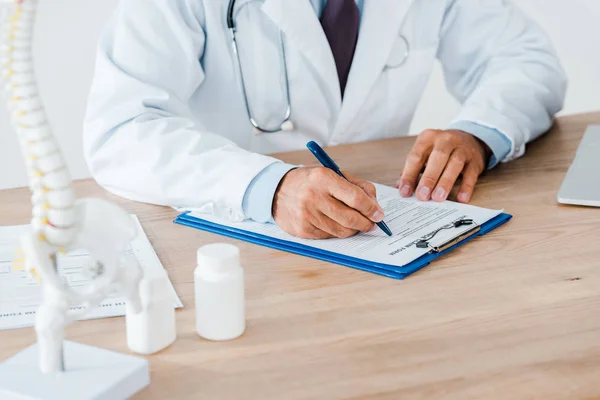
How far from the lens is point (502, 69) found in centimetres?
175

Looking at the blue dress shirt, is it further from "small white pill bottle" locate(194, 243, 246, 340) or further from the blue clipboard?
"small white pill bottle" locate(194, 243, 246, 340)

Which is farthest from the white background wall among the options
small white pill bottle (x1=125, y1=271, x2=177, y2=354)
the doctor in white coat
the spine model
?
the spine model

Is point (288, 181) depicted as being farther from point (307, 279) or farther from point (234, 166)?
point (307, 279)

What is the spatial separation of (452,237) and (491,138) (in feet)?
1.48

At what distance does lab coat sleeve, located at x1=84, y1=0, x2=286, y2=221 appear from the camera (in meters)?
1.29

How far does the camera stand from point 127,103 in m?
1.39

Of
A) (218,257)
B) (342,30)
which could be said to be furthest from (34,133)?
(342,30)

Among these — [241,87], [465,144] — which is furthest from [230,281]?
[241,87]

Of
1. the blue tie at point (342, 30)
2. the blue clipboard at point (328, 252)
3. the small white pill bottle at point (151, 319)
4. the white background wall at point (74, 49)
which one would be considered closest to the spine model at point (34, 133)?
the small white pill bottle at point (151, 319)

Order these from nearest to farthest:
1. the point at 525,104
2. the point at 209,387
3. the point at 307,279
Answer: the point at 209,387 < the point at 307,279 < the point at 525,104

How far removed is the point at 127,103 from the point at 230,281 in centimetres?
63

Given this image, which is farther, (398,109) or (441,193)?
(398,109)

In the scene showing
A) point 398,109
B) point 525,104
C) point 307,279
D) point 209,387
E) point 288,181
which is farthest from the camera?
point 398,109

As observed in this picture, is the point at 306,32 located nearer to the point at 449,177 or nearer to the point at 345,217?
the point at 449,177
